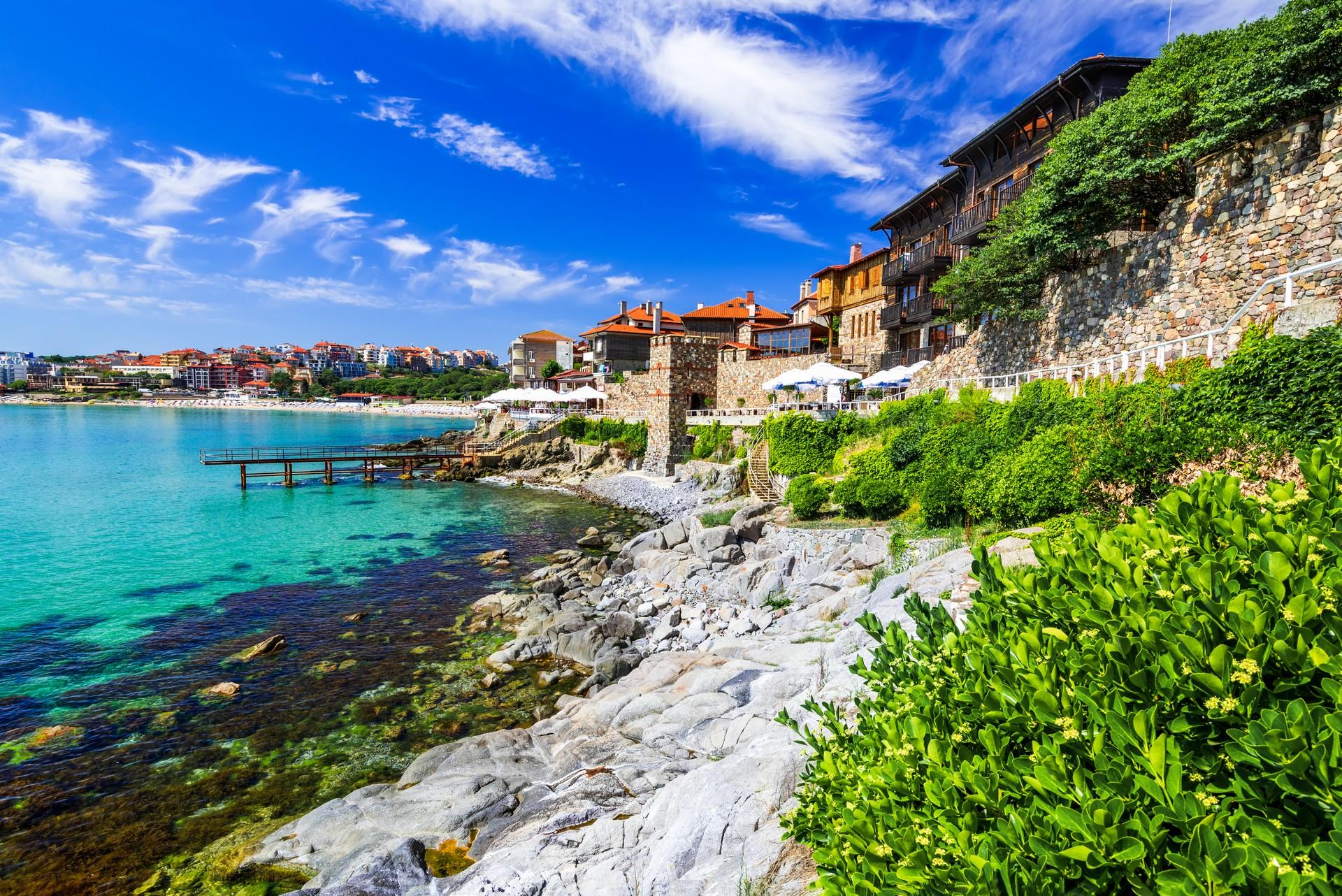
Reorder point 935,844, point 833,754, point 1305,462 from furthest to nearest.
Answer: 1. point 833,754
2. point 1305,462
3. point 935,844

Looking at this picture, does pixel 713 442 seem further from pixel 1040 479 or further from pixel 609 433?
pixel 1040 479

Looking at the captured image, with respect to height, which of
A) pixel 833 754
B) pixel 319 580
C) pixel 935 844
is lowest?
pixel 319 580

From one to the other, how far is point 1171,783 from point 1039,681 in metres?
0.61

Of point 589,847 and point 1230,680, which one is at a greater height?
point 1230,680

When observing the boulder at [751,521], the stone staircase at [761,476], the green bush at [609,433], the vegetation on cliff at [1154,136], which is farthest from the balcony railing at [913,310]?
the green bush at [609,433]

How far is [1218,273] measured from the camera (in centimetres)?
1389

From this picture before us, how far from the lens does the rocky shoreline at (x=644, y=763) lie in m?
5.95

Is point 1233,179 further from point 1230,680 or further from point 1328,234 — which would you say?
point 1230,680

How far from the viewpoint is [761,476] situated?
2809 cm

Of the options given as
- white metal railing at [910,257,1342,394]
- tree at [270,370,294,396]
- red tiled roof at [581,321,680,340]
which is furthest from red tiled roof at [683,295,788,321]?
tree at [270,370,294,396]

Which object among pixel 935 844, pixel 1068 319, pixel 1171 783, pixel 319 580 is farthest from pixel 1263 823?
pixel 319 580

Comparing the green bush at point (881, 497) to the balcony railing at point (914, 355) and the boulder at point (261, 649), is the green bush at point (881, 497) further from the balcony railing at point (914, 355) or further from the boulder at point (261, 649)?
the boulder at point (261, 649)

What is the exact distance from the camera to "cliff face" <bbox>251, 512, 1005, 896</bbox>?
19.1ft

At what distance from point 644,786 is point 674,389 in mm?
33285
